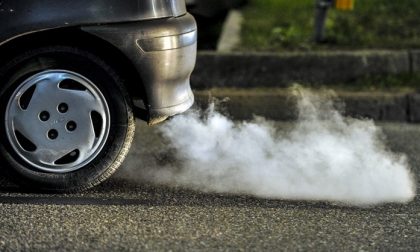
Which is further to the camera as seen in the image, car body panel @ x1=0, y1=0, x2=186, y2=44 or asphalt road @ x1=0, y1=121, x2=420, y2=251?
car body panel @ x1=0, y1=0, x2=186, y2=44

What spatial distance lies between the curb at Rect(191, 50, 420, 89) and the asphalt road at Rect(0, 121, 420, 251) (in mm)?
2710

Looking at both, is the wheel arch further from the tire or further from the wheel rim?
the wheel rim

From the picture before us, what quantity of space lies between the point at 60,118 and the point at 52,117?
43mm

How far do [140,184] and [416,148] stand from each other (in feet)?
7.38

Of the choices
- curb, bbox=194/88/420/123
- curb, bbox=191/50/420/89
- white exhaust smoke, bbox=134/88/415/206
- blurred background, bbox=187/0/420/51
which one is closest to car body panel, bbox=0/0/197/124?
white exhaust smoke, bbox=134/88/415/206

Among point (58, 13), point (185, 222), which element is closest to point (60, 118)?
point (58, 13)

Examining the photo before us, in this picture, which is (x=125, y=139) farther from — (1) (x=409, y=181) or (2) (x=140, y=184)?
(1) (x=409, y=181)

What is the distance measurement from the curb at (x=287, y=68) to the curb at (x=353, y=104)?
33 centimetres

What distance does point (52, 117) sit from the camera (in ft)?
13.7

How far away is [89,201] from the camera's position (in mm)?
4195

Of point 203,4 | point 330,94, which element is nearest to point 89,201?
point 330,94

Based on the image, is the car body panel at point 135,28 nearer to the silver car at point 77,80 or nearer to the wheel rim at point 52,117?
the silver car at point 77,80

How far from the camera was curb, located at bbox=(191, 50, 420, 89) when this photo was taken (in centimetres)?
711

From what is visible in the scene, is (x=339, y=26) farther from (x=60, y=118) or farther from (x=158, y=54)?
(x=60, y=118)
